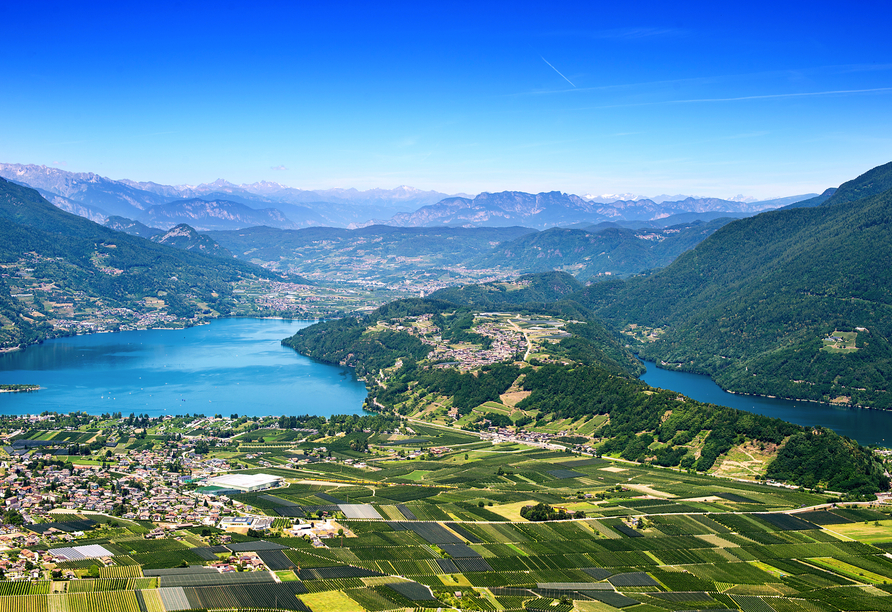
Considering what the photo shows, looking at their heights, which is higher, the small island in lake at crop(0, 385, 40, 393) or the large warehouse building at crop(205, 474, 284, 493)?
the large warehouse building at crop(205, 474, 284, 493)

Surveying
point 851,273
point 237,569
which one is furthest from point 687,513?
point 851,273

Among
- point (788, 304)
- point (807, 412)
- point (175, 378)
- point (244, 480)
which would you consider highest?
point (788, 304)

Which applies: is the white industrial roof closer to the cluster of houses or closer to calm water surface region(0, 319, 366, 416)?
the cluster of houses

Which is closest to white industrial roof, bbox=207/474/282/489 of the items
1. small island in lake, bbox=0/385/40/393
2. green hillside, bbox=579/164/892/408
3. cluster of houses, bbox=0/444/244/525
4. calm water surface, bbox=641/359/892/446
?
cluster of houses, bbox=0/444/244/525

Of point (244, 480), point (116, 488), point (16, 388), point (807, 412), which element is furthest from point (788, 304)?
point (16, 388)

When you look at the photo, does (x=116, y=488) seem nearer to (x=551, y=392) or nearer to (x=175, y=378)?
(x=551, y=392)

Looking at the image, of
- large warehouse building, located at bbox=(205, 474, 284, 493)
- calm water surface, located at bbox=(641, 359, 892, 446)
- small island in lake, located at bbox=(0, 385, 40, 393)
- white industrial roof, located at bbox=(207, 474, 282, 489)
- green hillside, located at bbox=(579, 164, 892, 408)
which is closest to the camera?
large warehouse building, located at bbox=(205, 474, 284, 493)
